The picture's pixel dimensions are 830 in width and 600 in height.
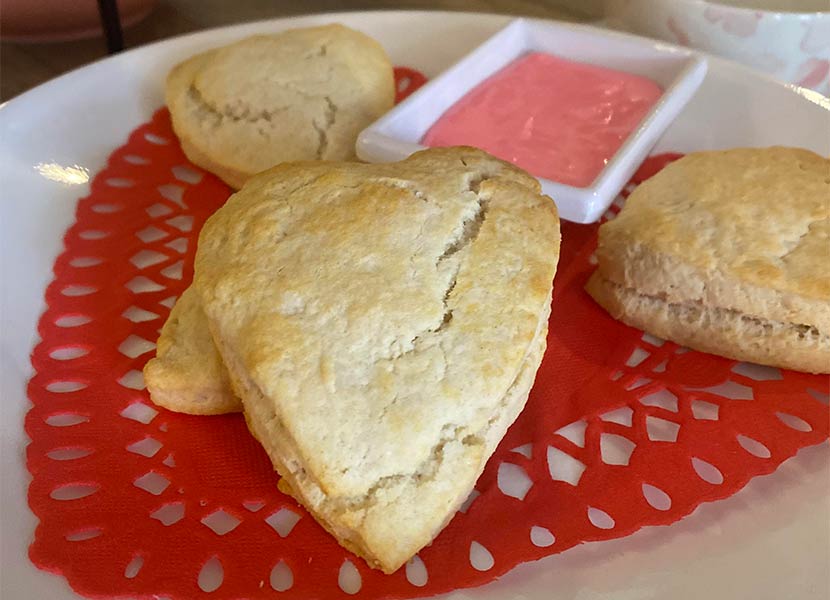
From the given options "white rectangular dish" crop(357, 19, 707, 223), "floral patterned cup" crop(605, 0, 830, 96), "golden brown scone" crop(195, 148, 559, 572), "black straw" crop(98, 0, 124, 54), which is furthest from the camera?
"black straw" crop(98, 0, 124, 54)

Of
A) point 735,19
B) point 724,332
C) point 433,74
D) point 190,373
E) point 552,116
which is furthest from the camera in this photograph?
point 433,74

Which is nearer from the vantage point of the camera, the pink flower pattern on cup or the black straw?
the pink flower pattern on cup

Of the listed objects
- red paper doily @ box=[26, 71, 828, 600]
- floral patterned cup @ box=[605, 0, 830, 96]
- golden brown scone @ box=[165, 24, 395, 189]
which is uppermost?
floral patterned cup @ box=[605, 0, 830, 96]

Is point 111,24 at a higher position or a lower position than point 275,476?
higher

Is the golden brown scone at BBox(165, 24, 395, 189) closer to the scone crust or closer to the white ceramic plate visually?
the white ceramic plate

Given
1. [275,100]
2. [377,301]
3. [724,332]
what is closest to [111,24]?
[275,100]

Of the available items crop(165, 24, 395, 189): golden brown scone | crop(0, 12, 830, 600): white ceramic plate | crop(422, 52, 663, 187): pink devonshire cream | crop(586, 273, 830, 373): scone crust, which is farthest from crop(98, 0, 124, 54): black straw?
crop(586, 273, 830, 373): scone crust

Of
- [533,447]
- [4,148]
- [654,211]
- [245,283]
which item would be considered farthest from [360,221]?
[4,148]

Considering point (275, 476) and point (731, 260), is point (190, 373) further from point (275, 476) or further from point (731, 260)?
point (731, 260)
